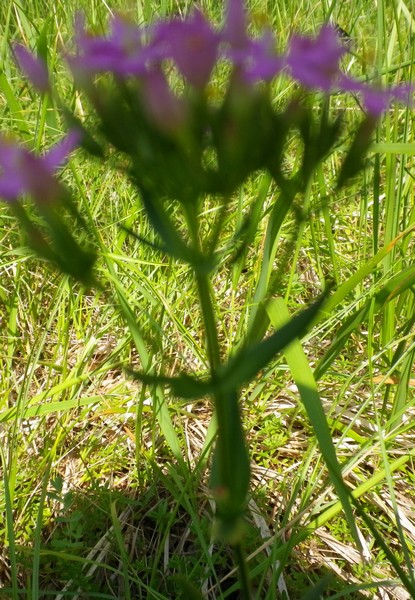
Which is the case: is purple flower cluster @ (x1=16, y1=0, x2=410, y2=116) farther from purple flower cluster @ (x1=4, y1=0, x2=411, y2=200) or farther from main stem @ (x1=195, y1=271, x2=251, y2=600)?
main stem @ (x1=195, y1=271, x2=251, y2=600)

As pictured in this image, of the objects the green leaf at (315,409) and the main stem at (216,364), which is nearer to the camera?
the main stem at (216,364)

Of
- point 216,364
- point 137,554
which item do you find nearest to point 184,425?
point 137,554

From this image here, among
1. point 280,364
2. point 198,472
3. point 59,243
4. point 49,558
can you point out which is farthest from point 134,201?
point 59,243

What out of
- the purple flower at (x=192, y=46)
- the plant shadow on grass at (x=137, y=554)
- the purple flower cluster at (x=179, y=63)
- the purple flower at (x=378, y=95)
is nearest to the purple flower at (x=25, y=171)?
the purple flower cluster at (x=179, y=63)

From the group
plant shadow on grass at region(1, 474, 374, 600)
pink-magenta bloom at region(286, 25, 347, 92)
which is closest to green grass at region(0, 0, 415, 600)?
plant shadow on grass at region(1, 474, 374, 600)

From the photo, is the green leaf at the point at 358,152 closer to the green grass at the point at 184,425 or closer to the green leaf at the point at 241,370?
the green leaf at the point at 241,370

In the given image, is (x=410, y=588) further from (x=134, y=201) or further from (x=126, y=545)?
(x=134, y=201)

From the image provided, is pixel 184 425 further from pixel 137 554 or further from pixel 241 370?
pixel 241 370
